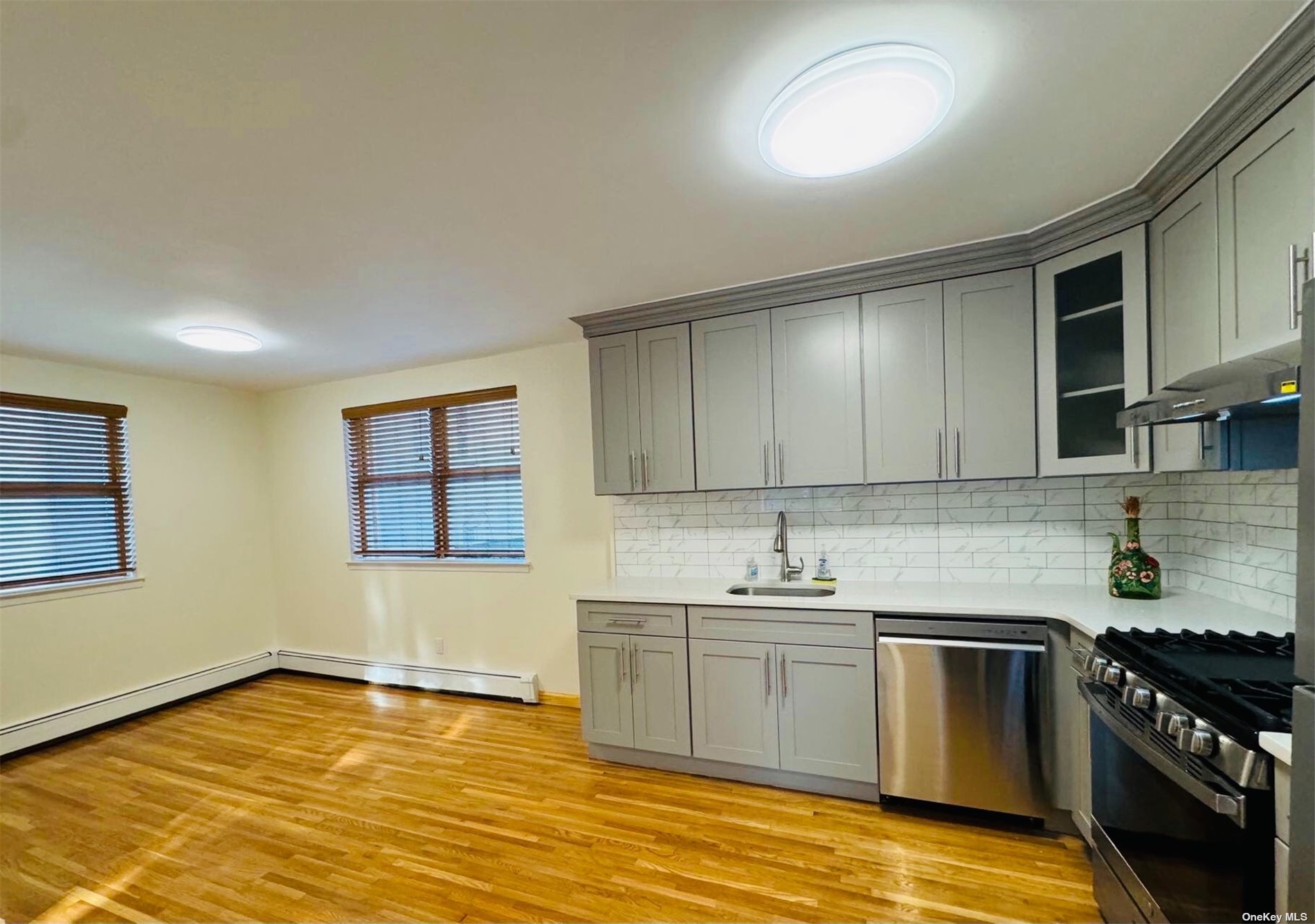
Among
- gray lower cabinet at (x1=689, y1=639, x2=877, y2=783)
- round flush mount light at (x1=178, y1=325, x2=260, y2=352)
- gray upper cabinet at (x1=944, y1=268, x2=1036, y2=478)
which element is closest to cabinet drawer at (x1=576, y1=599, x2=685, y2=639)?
gray lower cabinet at (x1=689, y1=639, x2=877, y2=783)

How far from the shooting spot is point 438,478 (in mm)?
4176

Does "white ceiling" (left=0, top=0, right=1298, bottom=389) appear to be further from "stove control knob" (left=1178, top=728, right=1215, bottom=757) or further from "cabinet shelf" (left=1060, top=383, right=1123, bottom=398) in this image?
"stove control knob" (left=1178, top=728, right=1215, bottom=757)

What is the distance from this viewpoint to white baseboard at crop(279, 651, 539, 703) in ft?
12.6

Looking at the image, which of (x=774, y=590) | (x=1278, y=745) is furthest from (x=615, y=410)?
(x=1278, y=745)

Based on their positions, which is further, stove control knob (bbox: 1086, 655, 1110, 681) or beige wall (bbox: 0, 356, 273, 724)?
beige wall (bbox: 0, 356, 273, 724)

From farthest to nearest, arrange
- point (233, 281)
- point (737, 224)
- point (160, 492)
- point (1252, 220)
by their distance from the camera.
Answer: point (160, 492) < point (233, 281) < point (737, 224) < point (1252, 220)

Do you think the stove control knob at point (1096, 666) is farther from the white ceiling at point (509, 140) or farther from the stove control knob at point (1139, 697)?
the white ceiling at point (509, 140)

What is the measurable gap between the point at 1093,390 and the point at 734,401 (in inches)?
60.2

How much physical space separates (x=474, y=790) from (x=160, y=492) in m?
3.45

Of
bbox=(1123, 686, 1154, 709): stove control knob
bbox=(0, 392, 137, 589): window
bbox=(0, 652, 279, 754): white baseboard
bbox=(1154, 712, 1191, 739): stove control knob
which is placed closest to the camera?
bbox=(1154, 712, 1191, 739): stove control knob

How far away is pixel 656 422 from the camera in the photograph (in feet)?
10.00

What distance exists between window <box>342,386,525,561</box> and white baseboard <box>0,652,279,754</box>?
4.41 feet

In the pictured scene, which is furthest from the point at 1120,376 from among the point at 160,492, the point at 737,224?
the point at 160,492

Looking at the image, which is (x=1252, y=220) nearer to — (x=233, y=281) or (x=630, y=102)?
(x=630, y=102)
